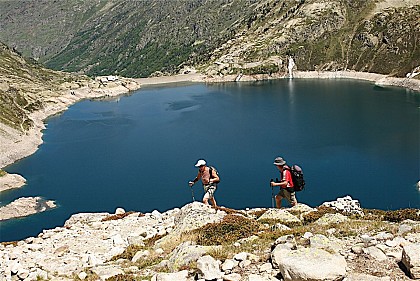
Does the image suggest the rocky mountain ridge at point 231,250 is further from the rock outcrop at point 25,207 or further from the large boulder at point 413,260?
the rock outcrop at point 25,207

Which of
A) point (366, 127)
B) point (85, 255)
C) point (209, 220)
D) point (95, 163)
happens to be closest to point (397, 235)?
point (209, 220)

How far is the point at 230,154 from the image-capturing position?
94.1 meters

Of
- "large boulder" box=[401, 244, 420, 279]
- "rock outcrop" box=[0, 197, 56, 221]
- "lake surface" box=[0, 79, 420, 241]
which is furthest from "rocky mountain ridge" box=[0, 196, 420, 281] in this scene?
"rock outcrop" box=[0, 197, 56, 221]

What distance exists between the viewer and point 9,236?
60156 mm

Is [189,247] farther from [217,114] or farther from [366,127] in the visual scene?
[217,114]

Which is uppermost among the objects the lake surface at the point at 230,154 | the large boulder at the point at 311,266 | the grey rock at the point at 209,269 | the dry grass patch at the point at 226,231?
the large boulder at the point at 311,266

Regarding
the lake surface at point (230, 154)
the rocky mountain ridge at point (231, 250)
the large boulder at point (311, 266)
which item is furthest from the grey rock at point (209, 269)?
the lake surface at point (230, 154)

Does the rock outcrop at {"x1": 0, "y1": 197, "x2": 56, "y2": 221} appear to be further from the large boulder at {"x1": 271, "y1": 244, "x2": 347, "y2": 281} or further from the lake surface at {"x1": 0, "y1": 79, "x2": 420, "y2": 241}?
the large boulder at {"x1": 271, "y1": 244, "x2": 347, "y2": 281}

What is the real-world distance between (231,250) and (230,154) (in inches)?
3203

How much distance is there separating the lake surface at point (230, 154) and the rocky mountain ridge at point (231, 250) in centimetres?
4513

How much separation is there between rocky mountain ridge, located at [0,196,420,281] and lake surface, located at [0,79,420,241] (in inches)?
1777

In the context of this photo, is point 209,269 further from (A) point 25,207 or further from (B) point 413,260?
(A) point 25,207

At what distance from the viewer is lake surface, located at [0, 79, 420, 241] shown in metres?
70.0

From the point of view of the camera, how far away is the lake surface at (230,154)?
70000 mm
